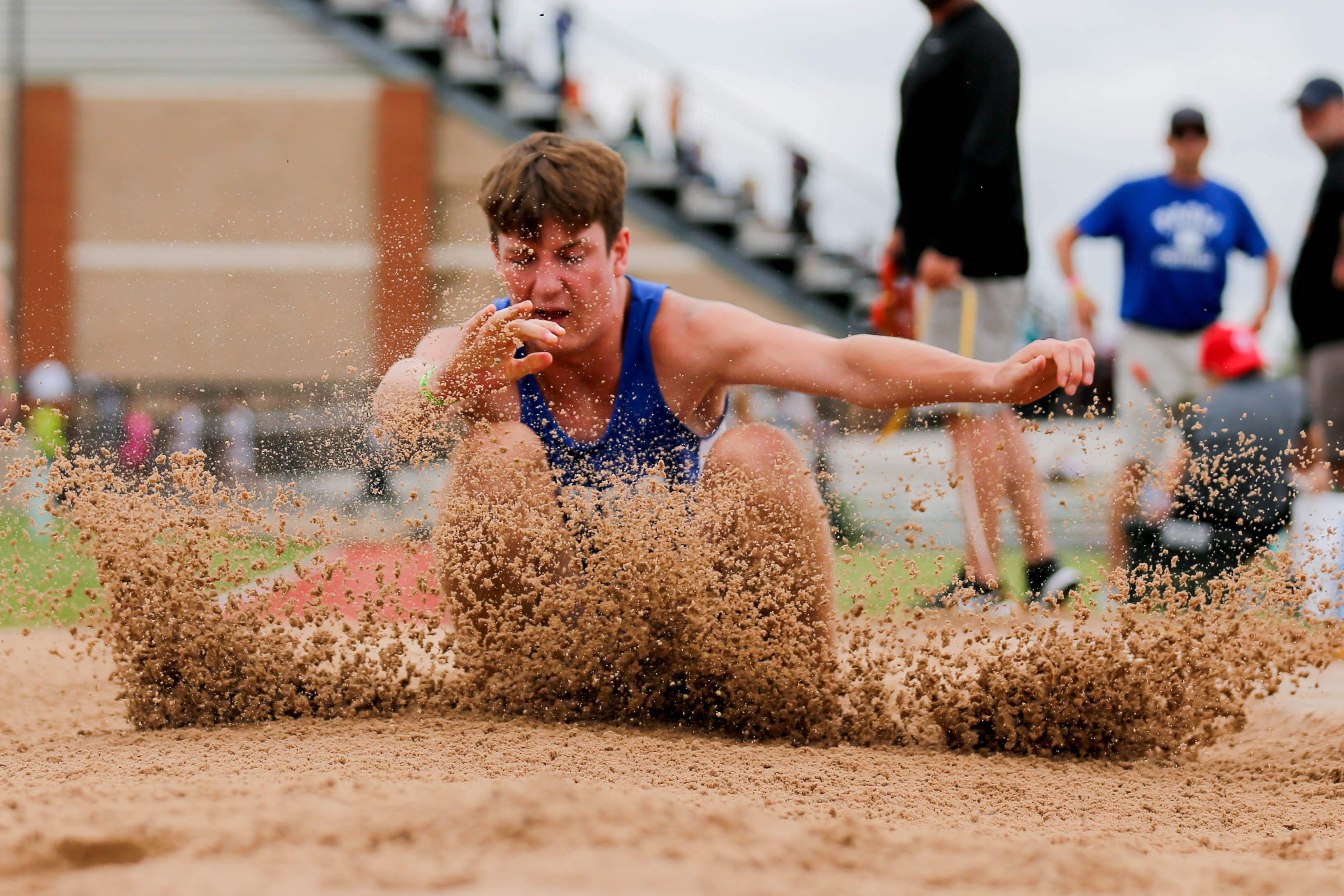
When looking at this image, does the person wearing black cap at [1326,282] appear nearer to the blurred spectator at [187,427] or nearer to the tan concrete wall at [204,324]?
the blurred spectator at [187,427]

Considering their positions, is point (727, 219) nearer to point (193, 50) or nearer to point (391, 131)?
point (391, 131)

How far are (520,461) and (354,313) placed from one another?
0.97m

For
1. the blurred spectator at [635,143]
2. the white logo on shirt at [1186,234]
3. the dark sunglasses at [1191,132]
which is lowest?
the white logo on shirt at [1186,234]

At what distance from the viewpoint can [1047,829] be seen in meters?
1.87

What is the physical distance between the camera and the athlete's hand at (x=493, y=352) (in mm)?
2234

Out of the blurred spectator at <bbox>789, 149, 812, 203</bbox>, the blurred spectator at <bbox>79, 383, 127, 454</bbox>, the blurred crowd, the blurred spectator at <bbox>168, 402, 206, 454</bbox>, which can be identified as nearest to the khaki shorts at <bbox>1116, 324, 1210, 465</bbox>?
the blurred crowd

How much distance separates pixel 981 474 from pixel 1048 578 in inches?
16.3

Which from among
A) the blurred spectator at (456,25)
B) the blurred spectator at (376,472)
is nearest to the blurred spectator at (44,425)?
the blurred spectator at (376,472)

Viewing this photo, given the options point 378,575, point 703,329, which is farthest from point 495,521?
point 703,329

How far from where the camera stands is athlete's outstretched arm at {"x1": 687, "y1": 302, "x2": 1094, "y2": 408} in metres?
2.27

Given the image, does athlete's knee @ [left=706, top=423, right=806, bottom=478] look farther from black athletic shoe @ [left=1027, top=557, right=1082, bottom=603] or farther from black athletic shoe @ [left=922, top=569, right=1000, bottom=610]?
black athletic shoe @ [left=1027, top=557, right=1082, bottom=603]

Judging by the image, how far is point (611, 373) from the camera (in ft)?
8.80

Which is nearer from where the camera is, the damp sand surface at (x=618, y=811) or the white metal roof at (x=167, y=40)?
the damp sand surface at (x=618, y=811)

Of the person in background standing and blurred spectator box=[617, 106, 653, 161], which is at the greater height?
blurred spectator box=[617, 106, 653, 161]
